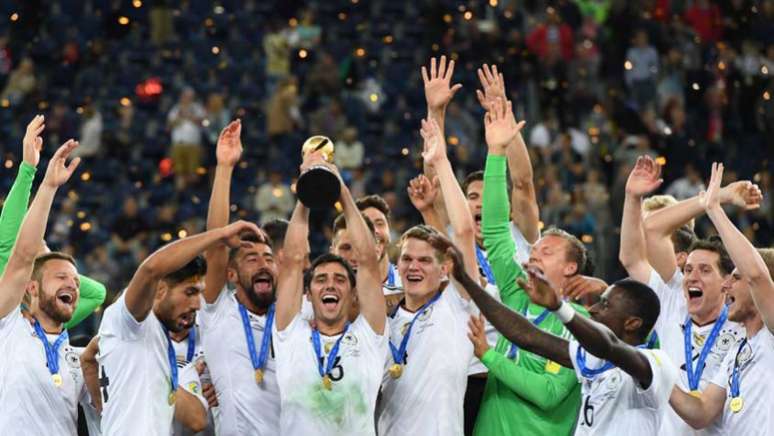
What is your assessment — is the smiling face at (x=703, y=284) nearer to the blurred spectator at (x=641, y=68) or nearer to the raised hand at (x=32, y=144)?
the raised hand at (x=32, y=144)

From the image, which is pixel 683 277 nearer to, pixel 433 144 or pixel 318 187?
pixel 433 144

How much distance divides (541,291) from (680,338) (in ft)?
6.39

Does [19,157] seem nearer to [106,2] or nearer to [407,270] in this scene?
[106,2]

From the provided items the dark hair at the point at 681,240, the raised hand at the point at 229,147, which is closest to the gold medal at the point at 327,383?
the raised hand at the point at 229,147

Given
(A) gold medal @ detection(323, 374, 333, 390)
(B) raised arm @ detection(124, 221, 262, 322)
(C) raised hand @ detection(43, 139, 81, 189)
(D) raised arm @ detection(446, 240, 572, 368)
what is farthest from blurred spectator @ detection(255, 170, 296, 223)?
(D) raised arm @ detection(446, 240, 572, 368)

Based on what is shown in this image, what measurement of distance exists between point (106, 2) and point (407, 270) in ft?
37.9

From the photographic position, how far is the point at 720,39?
18703mm

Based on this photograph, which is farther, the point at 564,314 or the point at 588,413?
the point at 588,413

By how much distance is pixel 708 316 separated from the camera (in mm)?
8523

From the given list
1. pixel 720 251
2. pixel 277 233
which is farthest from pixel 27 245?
pixel 720 251

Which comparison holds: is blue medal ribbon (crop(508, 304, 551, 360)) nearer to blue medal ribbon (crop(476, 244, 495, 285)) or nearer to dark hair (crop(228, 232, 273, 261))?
blue medal ribbon (crop(476, 244, 495, 285))

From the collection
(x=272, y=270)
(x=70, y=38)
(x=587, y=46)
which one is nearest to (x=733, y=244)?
(x=272, y=270)

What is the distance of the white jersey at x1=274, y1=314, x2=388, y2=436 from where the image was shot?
8312 mm

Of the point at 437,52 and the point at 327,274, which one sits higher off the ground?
the point at 437,52
